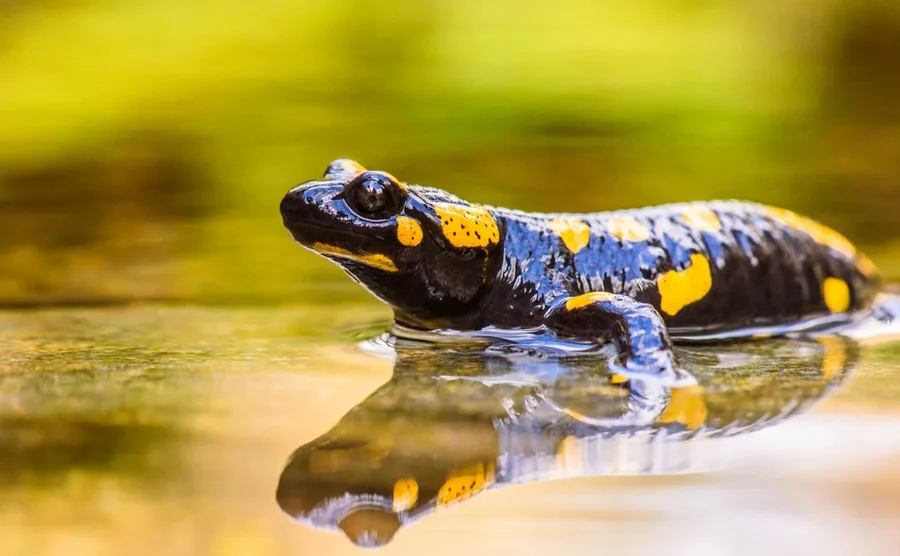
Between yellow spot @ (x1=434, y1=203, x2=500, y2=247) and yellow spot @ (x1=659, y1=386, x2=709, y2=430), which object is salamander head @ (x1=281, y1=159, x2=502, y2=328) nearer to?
yellow spot @ (x1=434, y1=203, x2=500, y2=247)

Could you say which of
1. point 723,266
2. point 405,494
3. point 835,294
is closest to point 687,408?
point 405,494

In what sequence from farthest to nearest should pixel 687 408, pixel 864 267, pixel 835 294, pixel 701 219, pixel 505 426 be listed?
pixel 864 267, pixel 835 294, pixel 701 219, pixel 687 408, pixel 505 426

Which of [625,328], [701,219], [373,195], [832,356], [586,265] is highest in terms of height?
[373,195]

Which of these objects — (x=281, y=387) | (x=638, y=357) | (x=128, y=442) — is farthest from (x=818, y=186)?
(x=128, y=442)

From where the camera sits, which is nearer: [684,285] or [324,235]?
[324,235]

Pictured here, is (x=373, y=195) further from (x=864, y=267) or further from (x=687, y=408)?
(x=864, y=267)

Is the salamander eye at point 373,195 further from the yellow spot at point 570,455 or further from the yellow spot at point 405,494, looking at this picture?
the yellow spot at point 405,494
